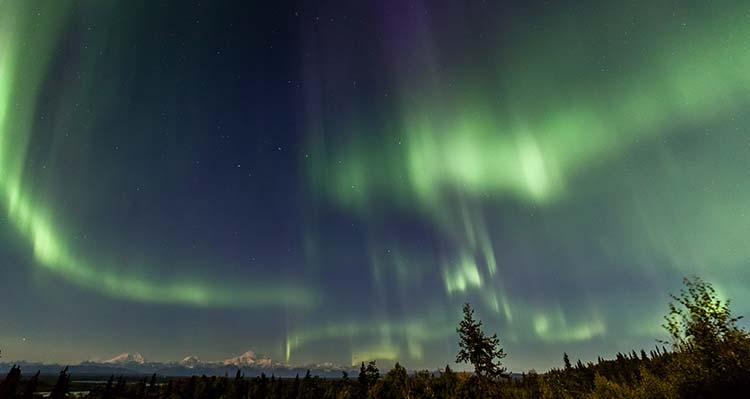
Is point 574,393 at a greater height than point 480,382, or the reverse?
point 480,382

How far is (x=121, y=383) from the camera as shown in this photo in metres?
182

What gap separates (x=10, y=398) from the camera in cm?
13700

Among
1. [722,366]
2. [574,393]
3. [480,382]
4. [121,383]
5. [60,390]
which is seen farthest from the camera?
[121,383]

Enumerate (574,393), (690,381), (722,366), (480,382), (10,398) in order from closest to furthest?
(722,366) → (690,381) → (480,382) → (574,393) → (10,398)

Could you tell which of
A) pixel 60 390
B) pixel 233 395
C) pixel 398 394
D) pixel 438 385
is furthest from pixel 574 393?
pixel 60 390

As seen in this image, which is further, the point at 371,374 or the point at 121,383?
the point at 121,383

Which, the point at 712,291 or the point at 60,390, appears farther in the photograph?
the point at 60,390

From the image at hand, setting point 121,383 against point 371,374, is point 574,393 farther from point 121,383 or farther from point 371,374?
point 121,383

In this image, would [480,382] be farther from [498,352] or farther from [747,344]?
[747,344]

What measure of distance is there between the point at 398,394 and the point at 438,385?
3908cm

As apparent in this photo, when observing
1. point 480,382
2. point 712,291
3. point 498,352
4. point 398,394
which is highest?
point 712,291

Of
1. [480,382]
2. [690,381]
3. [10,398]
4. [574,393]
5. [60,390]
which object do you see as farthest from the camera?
[60,390]

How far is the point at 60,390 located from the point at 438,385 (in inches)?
6641

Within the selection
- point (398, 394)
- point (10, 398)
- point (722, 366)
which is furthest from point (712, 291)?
point (10, 398)
